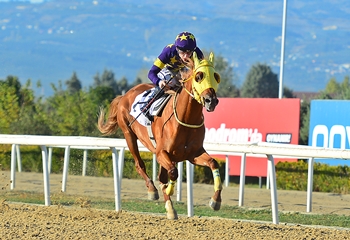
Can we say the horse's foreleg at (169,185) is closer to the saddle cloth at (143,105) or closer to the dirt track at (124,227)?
the dirt track at (124,227)

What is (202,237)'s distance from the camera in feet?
18.0

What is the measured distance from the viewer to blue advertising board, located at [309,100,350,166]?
11320 mm

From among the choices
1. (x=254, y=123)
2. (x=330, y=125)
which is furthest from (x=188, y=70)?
(x=254, y=123)

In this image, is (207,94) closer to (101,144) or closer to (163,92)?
(163,92)

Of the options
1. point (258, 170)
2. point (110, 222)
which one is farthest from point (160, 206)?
point (258, 170)

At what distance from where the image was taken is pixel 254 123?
12625 mm

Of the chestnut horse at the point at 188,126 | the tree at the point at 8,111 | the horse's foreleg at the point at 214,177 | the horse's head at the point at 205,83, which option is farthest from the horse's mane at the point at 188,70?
the tree at the point at 8,111

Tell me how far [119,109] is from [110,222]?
2013mm

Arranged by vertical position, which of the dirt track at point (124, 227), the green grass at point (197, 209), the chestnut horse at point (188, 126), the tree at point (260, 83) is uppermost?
the tree at point (260, 83)

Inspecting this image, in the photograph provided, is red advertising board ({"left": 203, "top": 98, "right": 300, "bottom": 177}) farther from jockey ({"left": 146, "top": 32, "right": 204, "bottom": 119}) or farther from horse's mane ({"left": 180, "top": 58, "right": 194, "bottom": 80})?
horse's mane ({"left": 180, "top": 58, "right": 194, "bottom": 80})

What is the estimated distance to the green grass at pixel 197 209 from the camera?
7.41 m

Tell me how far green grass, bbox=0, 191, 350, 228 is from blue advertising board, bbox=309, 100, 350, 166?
3470mm

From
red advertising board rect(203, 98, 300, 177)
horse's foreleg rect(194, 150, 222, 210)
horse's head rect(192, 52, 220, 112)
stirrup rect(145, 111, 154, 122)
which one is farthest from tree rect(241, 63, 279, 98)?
horse's head rect(192, 52, 220, 112)

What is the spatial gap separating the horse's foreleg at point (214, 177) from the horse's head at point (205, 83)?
66cm
